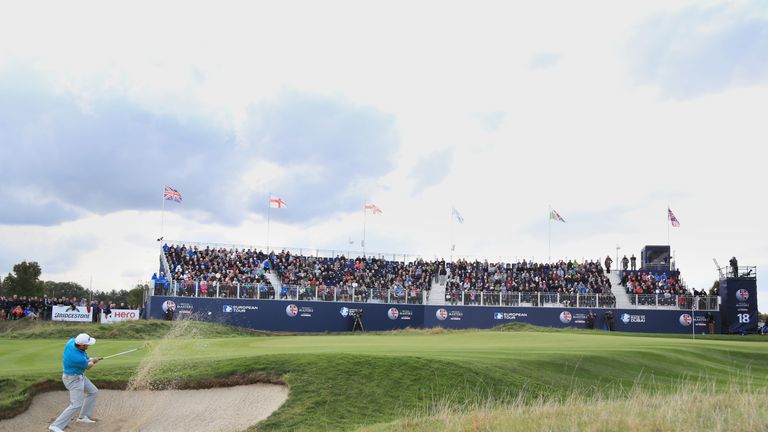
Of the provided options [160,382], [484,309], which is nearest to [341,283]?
[484,309]

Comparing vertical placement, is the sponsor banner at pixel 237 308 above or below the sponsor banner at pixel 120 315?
above

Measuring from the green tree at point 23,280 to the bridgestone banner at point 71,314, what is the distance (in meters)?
37.4

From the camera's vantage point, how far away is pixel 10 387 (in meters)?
16.6

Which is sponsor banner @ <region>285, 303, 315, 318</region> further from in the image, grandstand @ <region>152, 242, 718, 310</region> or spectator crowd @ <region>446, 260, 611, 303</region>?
spectator crowd @ <region>446, 260, 611, 303</region>

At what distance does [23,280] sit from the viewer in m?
78.9

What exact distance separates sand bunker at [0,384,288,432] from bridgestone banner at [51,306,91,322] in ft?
103

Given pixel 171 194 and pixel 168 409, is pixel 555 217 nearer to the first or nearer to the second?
pixel 171 194

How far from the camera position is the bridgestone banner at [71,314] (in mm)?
45344

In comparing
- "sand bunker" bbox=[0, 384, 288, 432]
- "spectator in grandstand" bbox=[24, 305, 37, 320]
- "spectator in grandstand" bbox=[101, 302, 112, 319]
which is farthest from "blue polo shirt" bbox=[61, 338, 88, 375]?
"spectator in grandstand" bbox=[101, 302, 112, 319]

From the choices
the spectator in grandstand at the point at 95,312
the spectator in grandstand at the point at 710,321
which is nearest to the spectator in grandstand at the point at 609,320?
the spectator in grandstand at the point at 710,321

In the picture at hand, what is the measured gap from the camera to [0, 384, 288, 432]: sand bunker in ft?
50.2

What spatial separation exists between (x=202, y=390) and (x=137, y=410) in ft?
5.00

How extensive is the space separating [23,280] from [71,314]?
3860cm

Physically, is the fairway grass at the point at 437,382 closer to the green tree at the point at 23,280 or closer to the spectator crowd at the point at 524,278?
the spectator crowd at the point at 524,278
